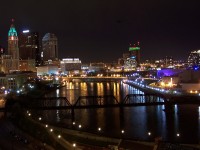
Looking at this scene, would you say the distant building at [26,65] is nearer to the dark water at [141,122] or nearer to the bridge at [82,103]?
the bridge at [82,103]

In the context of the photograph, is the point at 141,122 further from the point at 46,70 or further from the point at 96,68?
the point at 96,68

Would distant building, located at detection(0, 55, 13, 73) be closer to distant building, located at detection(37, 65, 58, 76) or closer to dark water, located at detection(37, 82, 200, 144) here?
distant building, located at detection(37, 65, 58, 76)

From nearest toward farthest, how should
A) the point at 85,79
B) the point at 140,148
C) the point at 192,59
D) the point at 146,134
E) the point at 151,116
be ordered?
1. the point at 140,148
2. the point at 146,134
3. the point at 151,116
4. the point at 85,79
5. the point at 192,59

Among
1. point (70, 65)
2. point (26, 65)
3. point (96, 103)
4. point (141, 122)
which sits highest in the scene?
point (26, 65)

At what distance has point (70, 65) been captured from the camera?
267 feet

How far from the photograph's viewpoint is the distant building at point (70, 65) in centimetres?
8006

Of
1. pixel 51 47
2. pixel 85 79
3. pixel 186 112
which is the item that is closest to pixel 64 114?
pixel 186 112

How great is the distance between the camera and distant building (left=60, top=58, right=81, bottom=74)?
8006 centimetres

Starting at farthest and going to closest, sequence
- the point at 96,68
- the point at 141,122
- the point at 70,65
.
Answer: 1. the point at 96,68
2. the point at 70,65
3. the point at 141,122

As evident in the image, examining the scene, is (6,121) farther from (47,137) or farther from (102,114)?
(102,114)

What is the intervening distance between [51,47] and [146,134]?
7825 cm

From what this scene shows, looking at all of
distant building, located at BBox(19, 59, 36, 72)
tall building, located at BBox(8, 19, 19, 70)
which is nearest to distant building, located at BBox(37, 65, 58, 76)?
distant building, located at BBox(19, 59, 36, 72)

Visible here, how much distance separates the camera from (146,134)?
1397 centimetres

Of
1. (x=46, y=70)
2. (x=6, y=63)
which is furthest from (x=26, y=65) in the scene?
(x=6, y=63)
